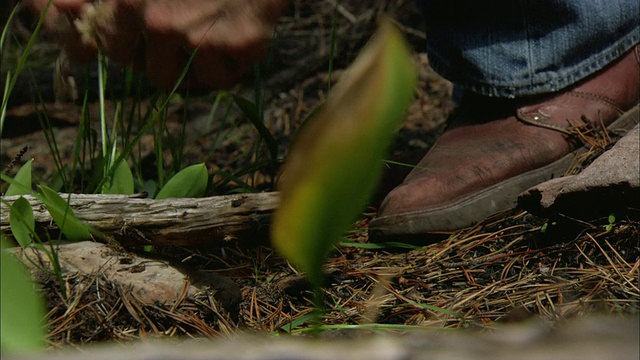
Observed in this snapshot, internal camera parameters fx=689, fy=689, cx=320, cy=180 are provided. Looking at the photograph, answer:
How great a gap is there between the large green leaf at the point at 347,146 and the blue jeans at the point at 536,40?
139 cm

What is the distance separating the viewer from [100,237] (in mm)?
1273

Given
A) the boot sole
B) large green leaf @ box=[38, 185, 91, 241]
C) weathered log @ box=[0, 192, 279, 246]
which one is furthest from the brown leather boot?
large green leaf @ box=[38, 185, 91, 241]

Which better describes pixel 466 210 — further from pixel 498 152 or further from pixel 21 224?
pixel 21 224

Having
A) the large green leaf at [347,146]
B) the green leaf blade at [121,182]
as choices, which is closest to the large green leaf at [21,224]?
the green leaf blade at [121,182]

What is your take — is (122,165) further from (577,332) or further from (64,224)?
(577,332)

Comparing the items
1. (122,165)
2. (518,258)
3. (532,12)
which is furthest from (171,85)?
(532,12)

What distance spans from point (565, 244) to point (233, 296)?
2.14 feet

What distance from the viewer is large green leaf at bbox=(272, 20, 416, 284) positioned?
1.38ft

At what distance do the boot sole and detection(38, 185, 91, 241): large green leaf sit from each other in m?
0.64

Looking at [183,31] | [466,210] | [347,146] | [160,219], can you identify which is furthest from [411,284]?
[347,146]

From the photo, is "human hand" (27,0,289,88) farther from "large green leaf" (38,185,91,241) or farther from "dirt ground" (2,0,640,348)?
"dirt ground" (2,0,640,348)

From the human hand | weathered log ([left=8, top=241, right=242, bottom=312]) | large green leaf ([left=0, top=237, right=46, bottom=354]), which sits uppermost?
the human hand

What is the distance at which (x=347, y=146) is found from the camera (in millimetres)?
439

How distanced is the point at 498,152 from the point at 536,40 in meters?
0.31
